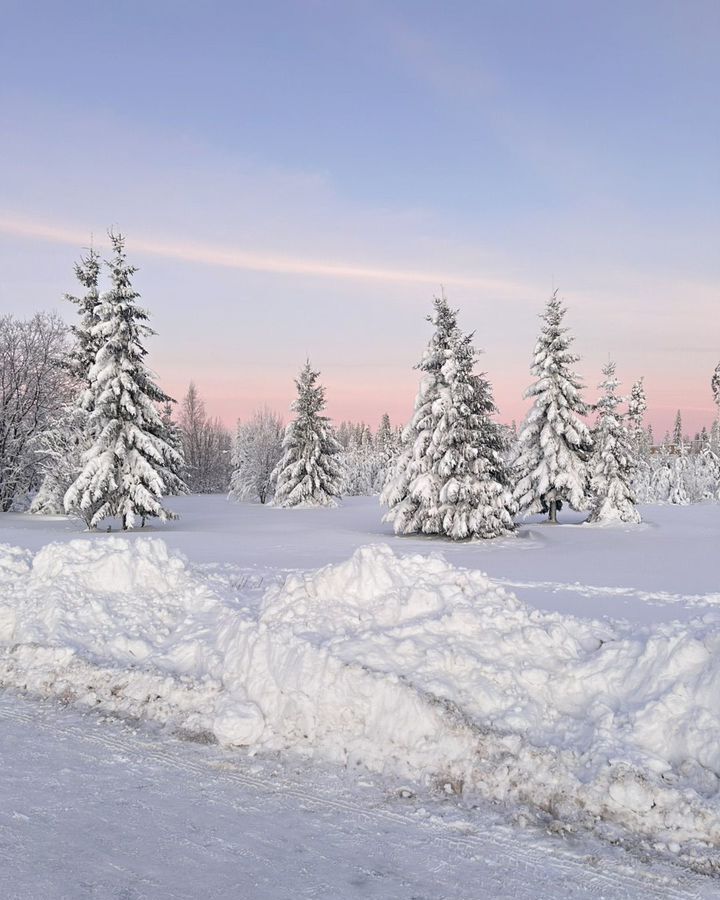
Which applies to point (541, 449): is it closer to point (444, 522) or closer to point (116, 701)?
point (444, 522)

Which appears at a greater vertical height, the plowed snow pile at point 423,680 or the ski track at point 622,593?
the plowed snow pile at point 423,680

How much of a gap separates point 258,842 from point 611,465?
29613 mm

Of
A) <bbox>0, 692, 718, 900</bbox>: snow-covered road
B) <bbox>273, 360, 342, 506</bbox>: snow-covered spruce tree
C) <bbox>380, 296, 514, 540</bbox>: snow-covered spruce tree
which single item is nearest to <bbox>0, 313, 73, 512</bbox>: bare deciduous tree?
<bbox>273, 360, 342, 506</bbox>: snow-covered spruce tree

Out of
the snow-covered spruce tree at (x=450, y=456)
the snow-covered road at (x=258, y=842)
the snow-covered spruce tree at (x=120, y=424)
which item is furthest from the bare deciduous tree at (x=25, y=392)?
the snow-covered road at (x=258, y=842)

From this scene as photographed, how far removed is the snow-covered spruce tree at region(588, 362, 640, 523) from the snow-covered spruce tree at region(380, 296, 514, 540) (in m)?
8.41

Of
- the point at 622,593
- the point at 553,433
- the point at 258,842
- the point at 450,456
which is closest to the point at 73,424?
the point at 450,456

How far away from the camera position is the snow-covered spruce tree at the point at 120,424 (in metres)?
23.9

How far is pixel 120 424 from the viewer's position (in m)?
24.5

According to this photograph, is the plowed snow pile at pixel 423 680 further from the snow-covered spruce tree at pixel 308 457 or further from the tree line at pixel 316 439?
the snow-covered spruce tree at pixel 308 457

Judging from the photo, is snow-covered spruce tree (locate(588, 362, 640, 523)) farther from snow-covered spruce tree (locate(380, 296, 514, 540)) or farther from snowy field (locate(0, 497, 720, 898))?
snowy field (locate(0, 497, 720, 898))

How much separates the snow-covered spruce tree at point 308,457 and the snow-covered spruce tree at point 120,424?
Answer: 52.1 ft

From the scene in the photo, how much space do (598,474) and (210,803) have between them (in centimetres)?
2934

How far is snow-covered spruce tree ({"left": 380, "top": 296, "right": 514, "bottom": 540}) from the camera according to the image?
22609 millimetres

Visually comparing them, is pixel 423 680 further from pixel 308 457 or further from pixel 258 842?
pixel 308 457
